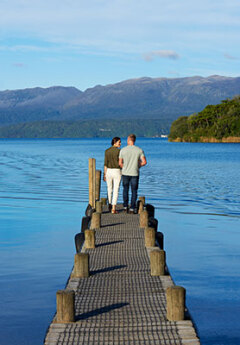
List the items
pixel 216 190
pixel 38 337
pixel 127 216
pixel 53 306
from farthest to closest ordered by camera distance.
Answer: pixel 216 190
pixel 127 216
pixel 53 306
pixel 38 337

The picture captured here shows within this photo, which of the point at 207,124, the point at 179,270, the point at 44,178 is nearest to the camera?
the point at 179,270

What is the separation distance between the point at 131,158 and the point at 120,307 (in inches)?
329

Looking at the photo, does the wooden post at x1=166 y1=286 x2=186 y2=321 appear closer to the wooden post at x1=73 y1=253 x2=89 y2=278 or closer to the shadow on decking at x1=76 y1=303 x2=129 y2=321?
the shadow on decking at x1=76 y1=303 x2=129 y2=321

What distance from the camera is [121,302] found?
30.2 ft

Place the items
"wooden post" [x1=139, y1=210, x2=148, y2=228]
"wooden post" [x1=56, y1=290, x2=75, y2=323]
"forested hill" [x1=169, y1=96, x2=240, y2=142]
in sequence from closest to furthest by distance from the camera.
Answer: "wooden post" [x1=56, y1=290, x2=75, y2=323] → "wooden post" [x1=139, y1=210, x2=148, y2=228] → "forested hill" [x1=169, y1=96, x2=240, y2=142]

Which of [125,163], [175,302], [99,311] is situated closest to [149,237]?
[125,163]

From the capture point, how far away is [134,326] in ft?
26.4

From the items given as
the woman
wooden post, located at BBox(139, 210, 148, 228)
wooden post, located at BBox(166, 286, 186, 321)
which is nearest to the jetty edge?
wooden post, located at BBox(166, 286, 186, 321)

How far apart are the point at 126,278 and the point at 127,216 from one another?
8006mm

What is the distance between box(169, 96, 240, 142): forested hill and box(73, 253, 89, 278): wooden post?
431 ft

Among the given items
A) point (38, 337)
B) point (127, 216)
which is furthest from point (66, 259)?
point (38, 337)

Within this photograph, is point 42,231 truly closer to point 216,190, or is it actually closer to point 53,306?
point 53,306

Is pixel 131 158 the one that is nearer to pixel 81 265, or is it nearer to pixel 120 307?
pixel 81 265

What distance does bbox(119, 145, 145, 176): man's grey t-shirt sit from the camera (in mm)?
16703
